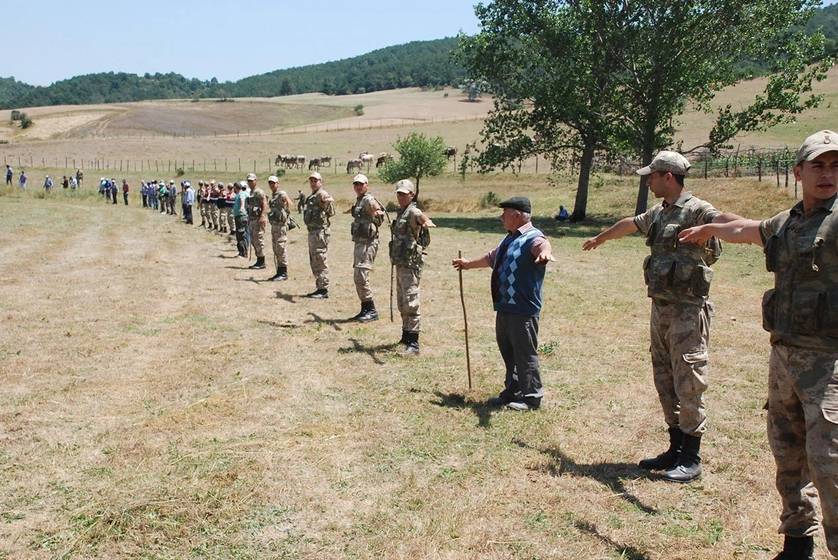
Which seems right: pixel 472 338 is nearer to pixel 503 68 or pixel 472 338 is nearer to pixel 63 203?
pixel 503 68

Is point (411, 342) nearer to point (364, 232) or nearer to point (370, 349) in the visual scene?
point (370, 349)

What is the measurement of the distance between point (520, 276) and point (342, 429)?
87.0 inches

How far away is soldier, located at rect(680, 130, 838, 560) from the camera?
370 centimetres

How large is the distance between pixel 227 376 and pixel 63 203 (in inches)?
1459

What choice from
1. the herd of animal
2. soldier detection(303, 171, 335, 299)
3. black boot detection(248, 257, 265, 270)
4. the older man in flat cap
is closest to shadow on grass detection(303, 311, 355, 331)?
soldier detection(303, 171, 335, 299)

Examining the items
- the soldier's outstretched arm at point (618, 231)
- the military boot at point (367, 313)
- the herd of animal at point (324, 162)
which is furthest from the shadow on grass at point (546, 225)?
the herd of animal at point (324, 162)

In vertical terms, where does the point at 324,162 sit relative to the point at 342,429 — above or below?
above

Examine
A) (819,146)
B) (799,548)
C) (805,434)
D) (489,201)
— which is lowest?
(489,201)

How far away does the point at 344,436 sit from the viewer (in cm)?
653

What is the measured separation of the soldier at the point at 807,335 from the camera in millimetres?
3703

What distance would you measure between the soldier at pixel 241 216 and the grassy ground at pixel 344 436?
5.30 m

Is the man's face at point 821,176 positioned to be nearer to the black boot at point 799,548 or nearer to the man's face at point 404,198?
the black boot at point 799,548

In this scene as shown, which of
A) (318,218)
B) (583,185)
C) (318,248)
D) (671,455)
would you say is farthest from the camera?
(583,185)

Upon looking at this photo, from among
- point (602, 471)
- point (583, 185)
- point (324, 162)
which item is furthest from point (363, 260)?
point (324, 162)
